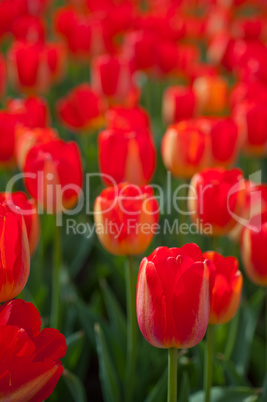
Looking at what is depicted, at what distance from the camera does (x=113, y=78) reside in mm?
2004

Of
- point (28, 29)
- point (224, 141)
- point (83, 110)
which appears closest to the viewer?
point (224, 141)

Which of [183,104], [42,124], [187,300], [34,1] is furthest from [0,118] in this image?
[34,1]

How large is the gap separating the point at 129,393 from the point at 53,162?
48 cm

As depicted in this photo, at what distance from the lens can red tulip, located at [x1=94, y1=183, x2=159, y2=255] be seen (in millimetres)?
959

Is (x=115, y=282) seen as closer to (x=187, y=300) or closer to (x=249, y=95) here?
(x=249, y=95)

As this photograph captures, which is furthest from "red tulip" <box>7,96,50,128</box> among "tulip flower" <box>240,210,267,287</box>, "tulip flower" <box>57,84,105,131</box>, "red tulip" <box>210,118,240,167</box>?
"tulip flower" <box>240,210,267,287</box>

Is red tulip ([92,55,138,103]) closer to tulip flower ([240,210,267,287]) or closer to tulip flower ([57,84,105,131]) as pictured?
tulip flower ([57,84,105,131])

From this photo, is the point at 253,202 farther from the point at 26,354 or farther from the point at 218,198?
the point at 26,354

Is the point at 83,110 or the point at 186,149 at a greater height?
the point at 83,110

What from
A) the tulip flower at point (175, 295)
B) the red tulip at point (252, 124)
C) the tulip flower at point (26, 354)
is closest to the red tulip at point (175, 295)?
the tulip flower at point (175, 295)

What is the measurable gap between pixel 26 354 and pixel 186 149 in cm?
80

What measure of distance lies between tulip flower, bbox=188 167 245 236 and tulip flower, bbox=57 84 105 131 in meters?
0.82

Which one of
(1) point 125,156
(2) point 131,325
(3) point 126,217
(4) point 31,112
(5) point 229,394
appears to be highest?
(4) point 31,112

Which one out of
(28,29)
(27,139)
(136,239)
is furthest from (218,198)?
(28,29)
